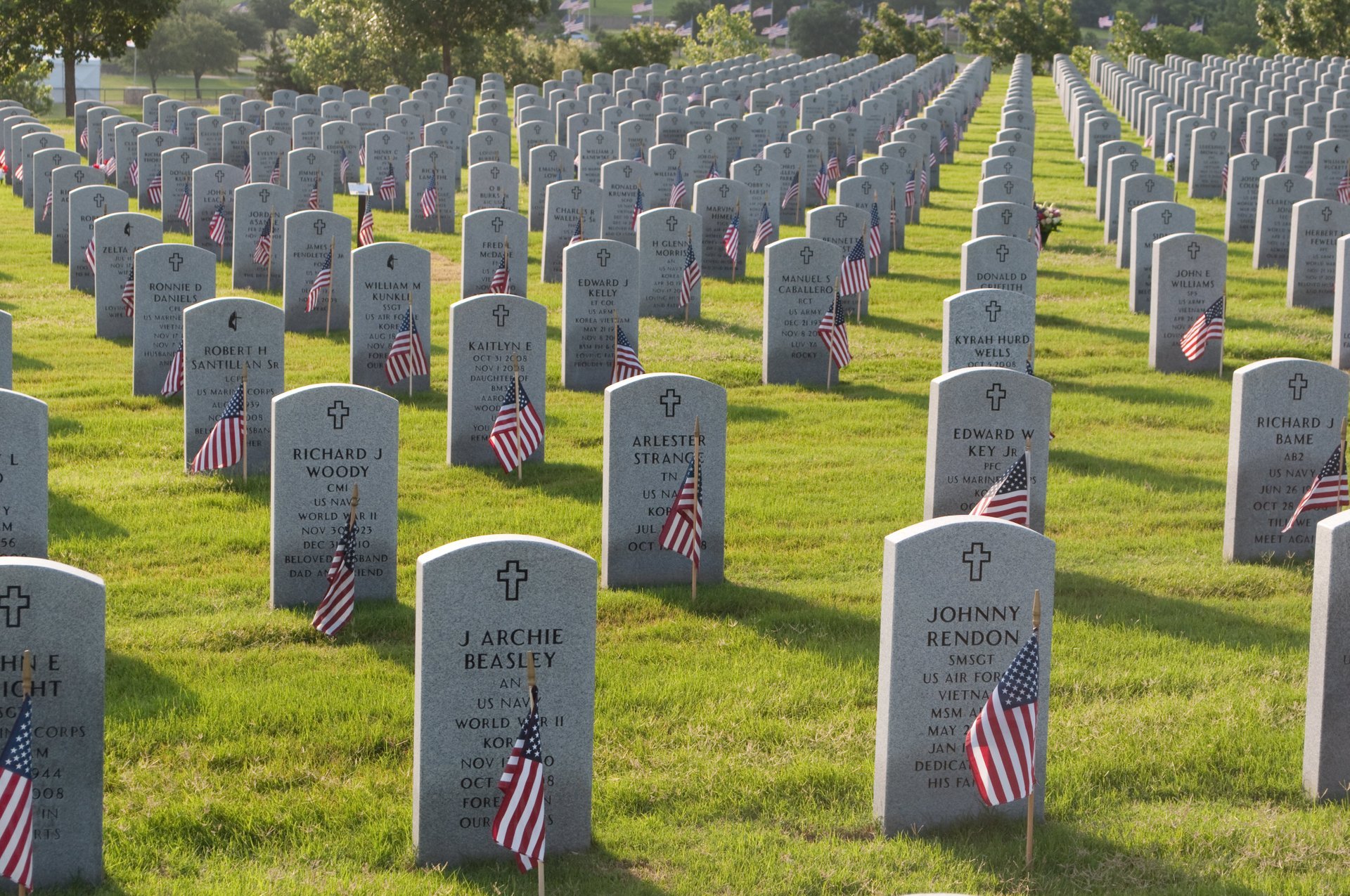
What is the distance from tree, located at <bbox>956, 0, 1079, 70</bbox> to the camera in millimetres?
75562

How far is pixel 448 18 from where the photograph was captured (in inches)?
1946

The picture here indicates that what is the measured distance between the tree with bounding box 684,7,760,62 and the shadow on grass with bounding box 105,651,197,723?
69664 mm

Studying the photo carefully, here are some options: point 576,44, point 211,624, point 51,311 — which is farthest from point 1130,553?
point 576,44

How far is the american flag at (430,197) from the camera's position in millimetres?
26438

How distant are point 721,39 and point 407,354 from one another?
2576 inches

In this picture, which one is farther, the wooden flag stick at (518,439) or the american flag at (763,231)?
the american flag at (763,231)

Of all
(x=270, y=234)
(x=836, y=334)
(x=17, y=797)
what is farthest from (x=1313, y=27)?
(x=17, y=797)

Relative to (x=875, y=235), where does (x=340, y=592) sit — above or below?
below

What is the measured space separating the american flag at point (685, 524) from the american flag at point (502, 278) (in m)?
8.65

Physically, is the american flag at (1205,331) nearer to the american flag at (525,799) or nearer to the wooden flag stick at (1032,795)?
the wooden flag stick at (1032,795)

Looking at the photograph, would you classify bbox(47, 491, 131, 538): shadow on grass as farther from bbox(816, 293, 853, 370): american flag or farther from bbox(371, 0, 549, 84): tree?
bbox(371, 0, 549, 84): tree

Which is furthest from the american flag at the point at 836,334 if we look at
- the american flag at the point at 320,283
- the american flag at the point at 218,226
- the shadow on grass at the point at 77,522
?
the american flag at the point at 218,226

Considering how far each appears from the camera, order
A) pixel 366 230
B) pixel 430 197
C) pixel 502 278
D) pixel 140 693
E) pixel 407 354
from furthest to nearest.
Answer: pixel 430 197 → pixel 366 230 → pixel 502 278 → pixel 407 354 → pixel 140 693

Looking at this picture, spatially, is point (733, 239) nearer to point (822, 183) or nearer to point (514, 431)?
point (822, 183)
